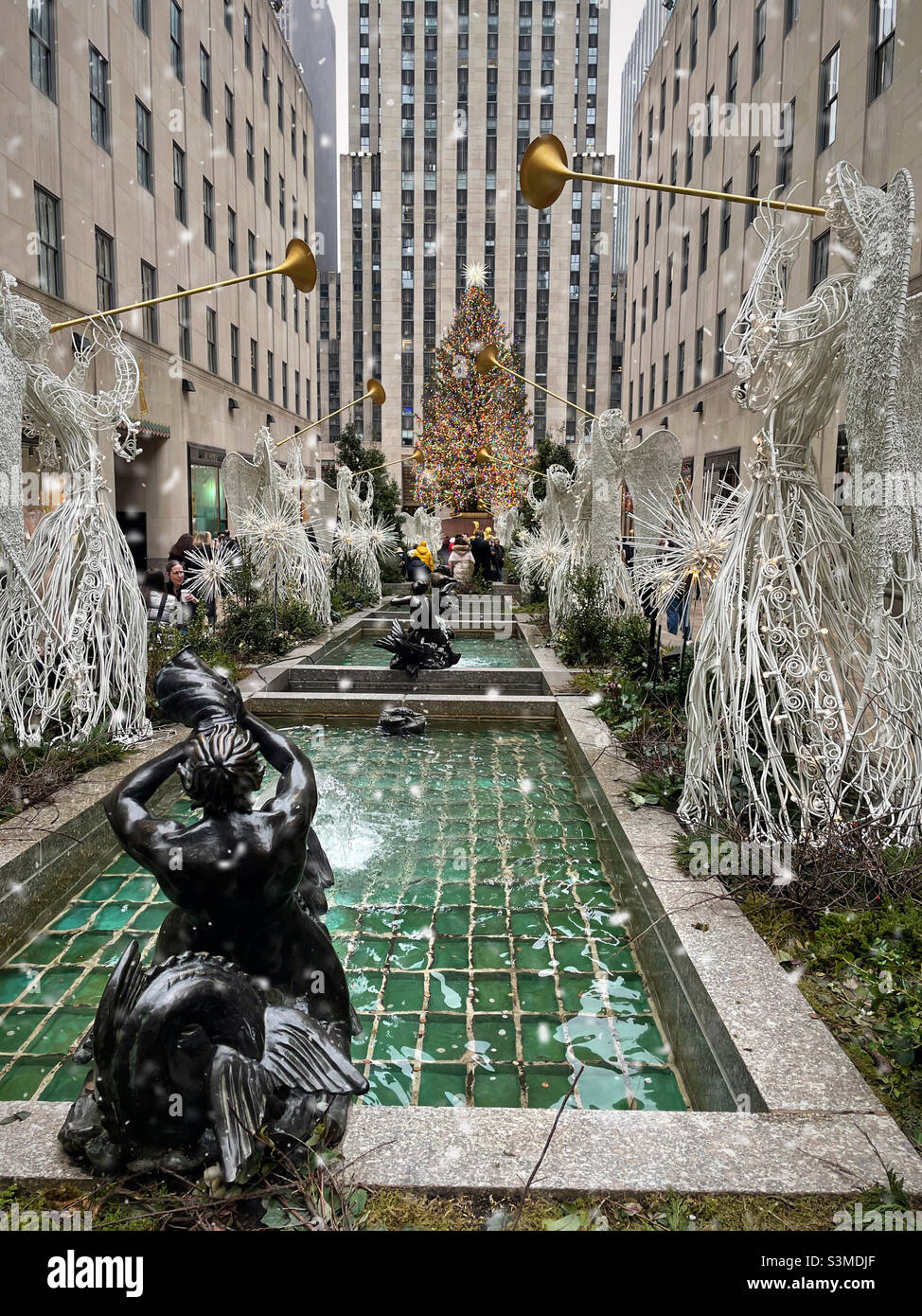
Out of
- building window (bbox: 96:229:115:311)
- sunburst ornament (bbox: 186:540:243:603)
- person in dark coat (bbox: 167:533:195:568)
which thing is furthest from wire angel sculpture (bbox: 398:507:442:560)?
person in dark coat (bbox: 167:533:195:568)

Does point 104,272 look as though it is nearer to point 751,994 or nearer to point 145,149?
point 145,149

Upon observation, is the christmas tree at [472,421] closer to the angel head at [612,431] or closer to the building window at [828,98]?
the building window at [828,98]

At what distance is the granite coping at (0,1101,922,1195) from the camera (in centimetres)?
233

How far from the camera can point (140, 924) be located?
4.63 m

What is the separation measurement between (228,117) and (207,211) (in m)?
4.52

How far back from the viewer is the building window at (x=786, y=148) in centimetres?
1945

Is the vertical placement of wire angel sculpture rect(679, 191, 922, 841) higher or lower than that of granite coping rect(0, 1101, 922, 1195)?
higher

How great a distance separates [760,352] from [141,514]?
20.5m

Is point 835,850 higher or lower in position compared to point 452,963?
higher

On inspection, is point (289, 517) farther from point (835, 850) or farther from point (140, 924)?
point (835, 850)

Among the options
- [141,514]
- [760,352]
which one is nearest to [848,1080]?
[760,352]

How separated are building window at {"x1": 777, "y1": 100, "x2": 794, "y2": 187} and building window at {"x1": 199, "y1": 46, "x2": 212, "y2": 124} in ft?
52.6

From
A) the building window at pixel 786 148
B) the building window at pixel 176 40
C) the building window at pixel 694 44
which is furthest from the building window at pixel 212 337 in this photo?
the building window at pixel 694 44

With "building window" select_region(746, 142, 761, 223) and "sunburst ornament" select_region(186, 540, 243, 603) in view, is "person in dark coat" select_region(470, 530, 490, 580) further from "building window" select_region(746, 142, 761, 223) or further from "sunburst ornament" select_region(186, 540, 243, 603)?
"sunburst ornament" select_region(186, 540, 243, 603)
